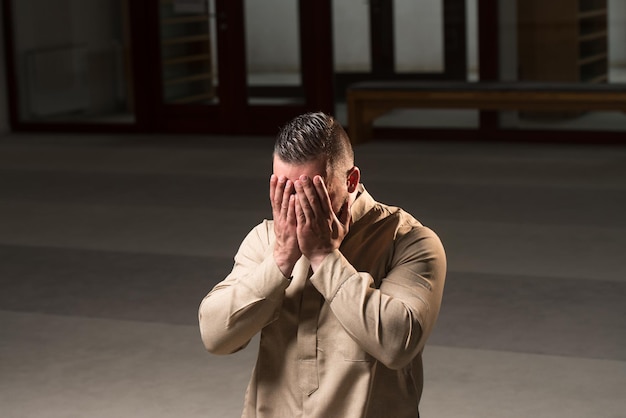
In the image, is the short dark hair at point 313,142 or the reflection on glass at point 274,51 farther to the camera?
the reflection on glass at point 274,51

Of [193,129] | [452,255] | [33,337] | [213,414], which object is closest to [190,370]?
[213,414]

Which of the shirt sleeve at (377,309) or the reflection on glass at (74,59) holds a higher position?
the reflection on glass at (74,59)

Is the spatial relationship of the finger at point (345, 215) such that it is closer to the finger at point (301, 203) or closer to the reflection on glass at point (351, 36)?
the finger at point (301, 203)

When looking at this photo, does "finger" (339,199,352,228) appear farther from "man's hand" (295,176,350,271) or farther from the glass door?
the glass door

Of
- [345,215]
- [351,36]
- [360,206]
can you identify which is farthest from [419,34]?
[345,215]

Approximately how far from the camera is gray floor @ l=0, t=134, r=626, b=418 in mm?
4418

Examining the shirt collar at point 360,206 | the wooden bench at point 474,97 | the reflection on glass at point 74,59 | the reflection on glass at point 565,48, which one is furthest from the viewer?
the reflection on glass at point 74,59

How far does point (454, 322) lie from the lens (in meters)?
5.25

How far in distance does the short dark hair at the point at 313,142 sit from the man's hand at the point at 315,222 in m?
0.08

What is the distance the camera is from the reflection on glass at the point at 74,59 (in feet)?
42.4

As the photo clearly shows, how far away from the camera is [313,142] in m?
2.25

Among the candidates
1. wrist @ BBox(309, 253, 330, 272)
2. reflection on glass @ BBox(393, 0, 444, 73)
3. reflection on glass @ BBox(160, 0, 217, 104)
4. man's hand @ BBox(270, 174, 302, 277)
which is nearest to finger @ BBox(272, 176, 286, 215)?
man's hand @ BBox(270, 174, 302, 277)

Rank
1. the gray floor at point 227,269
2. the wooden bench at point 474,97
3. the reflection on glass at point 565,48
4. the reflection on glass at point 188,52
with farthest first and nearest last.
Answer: the reflection on glass at point 188,52, the reflection on glass at point 565,48, the wooden bench at point 474,97, the gray floor at point 227,269

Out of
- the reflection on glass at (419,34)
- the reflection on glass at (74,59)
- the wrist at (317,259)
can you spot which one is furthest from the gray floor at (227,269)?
the reflection on glass at (74,59)
